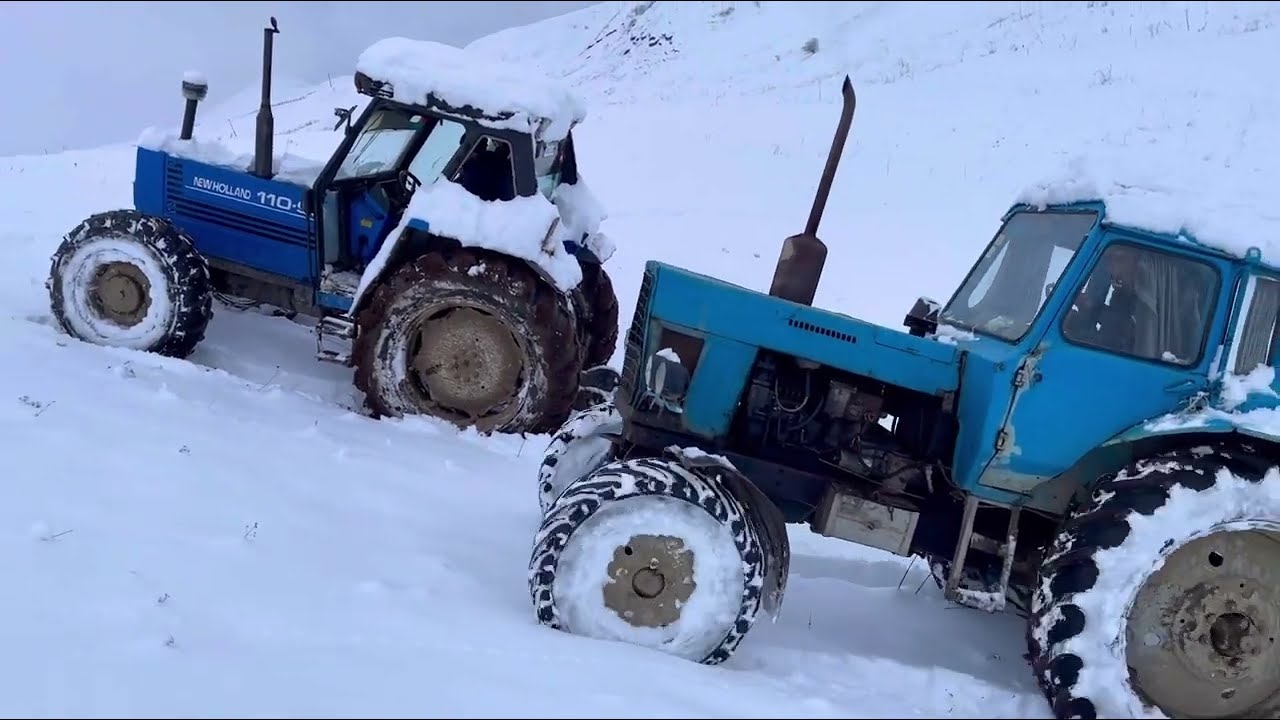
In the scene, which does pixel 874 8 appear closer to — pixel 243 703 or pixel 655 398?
pixel 655 398

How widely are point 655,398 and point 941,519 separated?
1341 mm

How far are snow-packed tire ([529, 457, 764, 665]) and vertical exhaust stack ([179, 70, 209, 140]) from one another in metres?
5.21

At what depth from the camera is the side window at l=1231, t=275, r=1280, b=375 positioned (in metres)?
3.68

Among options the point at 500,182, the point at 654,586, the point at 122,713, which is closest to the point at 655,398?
the point at 654,586

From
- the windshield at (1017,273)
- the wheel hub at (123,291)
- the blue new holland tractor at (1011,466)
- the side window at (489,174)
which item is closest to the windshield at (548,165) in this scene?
the side window at (489,174)

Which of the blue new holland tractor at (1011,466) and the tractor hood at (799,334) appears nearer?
the blue new holland tractor at (1011,466)

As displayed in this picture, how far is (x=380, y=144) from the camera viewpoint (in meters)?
6.88

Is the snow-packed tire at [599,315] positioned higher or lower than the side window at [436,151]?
lower

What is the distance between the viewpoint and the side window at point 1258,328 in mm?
3682

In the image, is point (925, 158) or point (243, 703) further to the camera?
point (925, 158)

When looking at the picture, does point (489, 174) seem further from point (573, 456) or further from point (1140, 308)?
point (1140, 308)

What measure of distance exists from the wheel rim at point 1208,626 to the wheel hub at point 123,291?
19.9 feet

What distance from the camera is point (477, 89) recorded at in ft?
21.3

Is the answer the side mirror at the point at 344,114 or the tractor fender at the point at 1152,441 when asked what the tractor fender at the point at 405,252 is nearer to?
the side mirror at the point at 344,114
